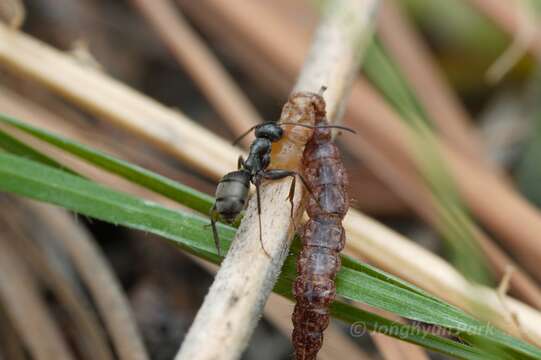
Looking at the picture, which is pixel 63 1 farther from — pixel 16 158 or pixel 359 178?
pixel 16 158

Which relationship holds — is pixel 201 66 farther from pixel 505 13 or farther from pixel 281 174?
pixel 505 13

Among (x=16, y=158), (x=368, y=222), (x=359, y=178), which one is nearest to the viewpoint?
(x=16, y=158)

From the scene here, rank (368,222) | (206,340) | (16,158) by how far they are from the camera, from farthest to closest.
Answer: (368,222), (16,158), (206,340)

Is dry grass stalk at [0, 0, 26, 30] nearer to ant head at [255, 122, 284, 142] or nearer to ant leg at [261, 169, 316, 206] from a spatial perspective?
ant head at [255, 122, 284, 142]

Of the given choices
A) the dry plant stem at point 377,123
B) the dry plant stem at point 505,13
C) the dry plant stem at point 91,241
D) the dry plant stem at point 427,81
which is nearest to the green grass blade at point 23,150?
the dry plant stem at point 91,241

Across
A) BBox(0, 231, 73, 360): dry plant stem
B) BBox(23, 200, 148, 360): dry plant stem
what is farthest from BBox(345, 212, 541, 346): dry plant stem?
BBox(0, 231, 73, 360): dry plant stem

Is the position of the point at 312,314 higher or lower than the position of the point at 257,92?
lower

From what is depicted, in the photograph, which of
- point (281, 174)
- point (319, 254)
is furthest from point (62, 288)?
point (319, 254)

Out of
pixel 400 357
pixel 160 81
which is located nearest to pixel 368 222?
pixel 400 357
